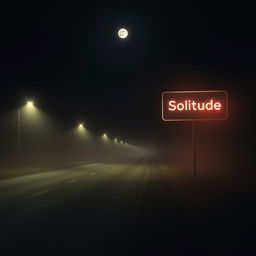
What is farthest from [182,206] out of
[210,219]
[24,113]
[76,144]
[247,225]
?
[76,144]

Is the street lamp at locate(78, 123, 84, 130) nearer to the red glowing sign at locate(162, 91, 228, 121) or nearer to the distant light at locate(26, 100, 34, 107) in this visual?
the distant light at locate(26, 100, 34, 107)

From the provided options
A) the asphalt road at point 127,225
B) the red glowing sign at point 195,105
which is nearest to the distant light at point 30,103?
the asphalt road at point 127,225

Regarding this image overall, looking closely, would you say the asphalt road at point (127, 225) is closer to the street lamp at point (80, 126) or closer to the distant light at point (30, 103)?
the distant light at point (30, 103)

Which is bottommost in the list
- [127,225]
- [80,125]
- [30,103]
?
[127,225]

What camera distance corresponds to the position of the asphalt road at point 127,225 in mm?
7461

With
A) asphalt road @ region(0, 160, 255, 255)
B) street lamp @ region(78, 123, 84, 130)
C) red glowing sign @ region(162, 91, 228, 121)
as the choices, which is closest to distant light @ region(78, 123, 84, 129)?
street lamp @ region(78, 123, 84, 130)

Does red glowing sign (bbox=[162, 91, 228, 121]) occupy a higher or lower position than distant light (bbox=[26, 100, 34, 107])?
lower

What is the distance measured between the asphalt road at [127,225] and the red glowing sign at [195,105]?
382 centimetres

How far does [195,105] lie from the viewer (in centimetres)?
1705

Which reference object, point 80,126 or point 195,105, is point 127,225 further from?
point 80,126

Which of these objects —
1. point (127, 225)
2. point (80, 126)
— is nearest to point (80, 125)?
point (80, 126)

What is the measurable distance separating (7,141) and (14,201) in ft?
133

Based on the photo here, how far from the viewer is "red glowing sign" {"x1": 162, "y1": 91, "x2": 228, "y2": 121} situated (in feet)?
55.6

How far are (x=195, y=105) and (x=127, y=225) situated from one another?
29.2 feet
